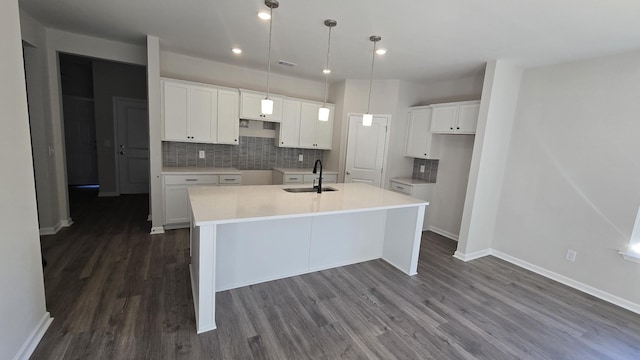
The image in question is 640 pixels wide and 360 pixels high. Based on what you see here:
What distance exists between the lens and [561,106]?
3.23m

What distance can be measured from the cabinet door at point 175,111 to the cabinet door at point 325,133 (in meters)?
2.18

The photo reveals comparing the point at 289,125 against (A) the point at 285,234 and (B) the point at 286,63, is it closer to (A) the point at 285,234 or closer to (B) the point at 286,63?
(B) the point at 286,63

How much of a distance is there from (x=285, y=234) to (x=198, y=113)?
96.6 inches

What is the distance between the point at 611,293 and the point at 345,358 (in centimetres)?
299

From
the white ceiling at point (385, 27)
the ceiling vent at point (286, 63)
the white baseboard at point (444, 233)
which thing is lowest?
the white baseboard at point (444, 233)

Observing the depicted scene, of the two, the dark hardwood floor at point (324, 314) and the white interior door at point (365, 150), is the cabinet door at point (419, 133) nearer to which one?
the white interior door at point (365, 150)

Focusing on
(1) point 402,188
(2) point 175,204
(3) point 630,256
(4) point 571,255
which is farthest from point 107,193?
(3) point 630,256

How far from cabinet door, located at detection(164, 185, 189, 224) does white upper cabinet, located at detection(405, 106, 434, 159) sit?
370cm

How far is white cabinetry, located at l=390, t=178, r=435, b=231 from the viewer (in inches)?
181

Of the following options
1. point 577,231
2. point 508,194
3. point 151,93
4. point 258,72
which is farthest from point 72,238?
point 577,231

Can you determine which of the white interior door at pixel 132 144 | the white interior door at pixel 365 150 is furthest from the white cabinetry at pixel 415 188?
the white interior door at pixel 132 144

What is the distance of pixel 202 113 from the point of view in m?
4.12

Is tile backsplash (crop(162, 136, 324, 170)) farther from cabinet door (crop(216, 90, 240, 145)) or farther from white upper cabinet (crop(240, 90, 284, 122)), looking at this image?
white upper cabinet (crop(240, 90, 284, 122))

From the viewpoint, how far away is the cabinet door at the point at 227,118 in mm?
4242
